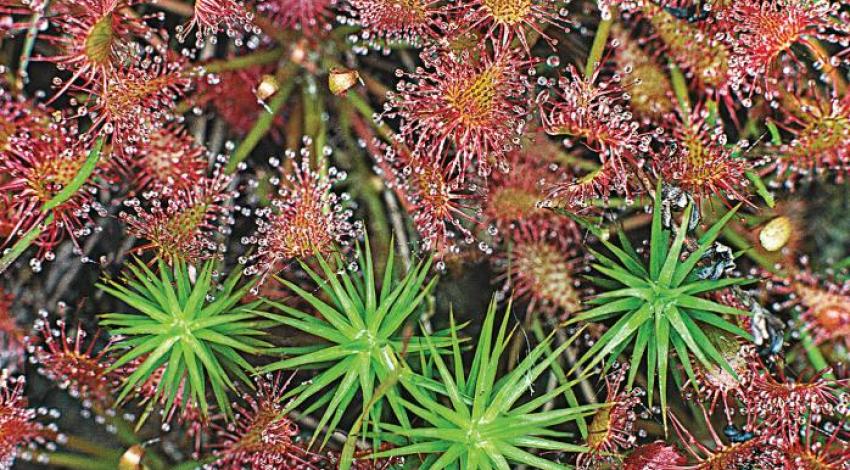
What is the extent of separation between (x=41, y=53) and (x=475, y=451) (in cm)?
110

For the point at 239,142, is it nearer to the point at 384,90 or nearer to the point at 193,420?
the point at 384,90

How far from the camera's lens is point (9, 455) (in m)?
1.26

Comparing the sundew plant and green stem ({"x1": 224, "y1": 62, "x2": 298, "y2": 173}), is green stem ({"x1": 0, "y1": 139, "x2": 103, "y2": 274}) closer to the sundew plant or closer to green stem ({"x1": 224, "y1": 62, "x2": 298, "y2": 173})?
the sundew plant

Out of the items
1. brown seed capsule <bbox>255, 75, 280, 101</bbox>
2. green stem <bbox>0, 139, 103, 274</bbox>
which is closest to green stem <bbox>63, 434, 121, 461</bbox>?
green stem <bbox>0, 139, 103, 274</bbox>

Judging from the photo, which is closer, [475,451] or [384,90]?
[475,451]

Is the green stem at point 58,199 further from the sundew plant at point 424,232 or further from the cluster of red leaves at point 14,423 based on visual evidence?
the cluster of red leaves at point 14,423

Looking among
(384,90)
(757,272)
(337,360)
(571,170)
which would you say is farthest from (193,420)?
(757,272)

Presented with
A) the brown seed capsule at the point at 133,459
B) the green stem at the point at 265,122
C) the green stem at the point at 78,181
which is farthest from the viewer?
the green stem at the point at 265,122

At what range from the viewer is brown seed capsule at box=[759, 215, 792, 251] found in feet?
4.07

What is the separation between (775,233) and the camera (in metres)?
1.25

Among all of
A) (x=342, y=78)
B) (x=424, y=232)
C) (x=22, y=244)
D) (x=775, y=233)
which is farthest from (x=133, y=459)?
(x=775, y=233)

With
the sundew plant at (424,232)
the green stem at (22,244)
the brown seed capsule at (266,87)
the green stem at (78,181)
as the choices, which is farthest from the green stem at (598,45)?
the green stem at (22,244)

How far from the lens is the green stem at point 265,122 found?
4.33ft

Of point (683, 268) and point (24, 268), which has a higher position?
point (24, 268)
